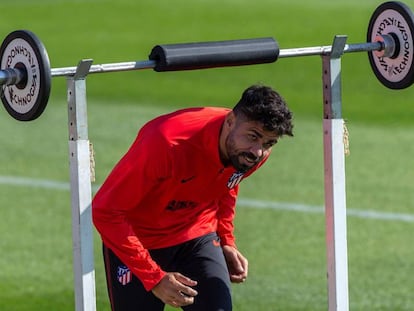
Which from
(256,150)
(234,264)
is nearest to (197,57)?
(256,150)

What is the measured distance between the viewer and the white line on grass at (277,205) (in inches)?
451

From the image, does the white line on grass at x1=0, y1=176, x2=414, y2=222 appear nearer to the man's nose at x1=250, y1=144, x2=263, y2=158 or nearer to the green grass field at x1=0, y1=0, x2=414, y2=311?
the green grass field at x1=0, y1=0, x2=414, y2=311

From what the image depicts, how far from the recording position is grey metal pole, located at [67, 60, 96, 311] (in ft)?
18.5

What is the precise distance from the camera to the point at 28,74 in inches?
219

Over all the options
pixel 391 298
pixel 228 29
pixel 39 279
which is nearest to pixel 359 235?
pixel 391 298

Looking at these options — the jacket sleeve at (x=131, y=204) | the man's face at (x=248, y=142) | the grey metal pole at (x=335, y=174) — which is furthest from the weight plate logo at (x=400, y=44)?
the jacket sleeve at (x=131, y=204)

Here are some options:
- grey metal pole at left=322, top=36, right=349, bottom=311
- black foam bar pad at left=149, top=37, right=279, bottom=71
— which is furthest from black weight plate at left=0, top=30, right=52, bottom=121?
grey metal pole at left=322, top=36, right=349, bottom=311

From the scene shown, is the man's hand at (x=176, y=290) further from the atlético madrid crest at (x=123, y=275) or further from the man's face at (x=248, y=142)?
the man's face at (x=248, y=142)

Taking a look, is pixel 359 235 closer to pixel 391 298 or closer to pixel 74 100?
pixel 391 298

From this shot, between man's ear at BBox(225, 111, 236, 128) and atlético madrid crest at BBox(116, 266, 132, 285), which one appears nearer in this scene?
man's ear at BBox(225, 111, 236, 128)

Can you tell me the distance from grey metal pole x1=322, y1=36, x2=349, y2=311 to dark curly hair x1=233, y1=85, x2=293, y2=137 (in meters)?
0.26

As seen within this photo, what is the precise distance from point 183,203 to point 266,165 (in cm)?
659

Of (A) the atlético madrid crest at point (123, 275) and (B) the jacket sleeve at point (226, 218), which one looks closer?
(A) the atlético madrid crest at point (123, 275)

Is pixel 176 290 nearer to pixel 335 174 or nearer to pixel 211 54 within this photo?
pixel 335 174
